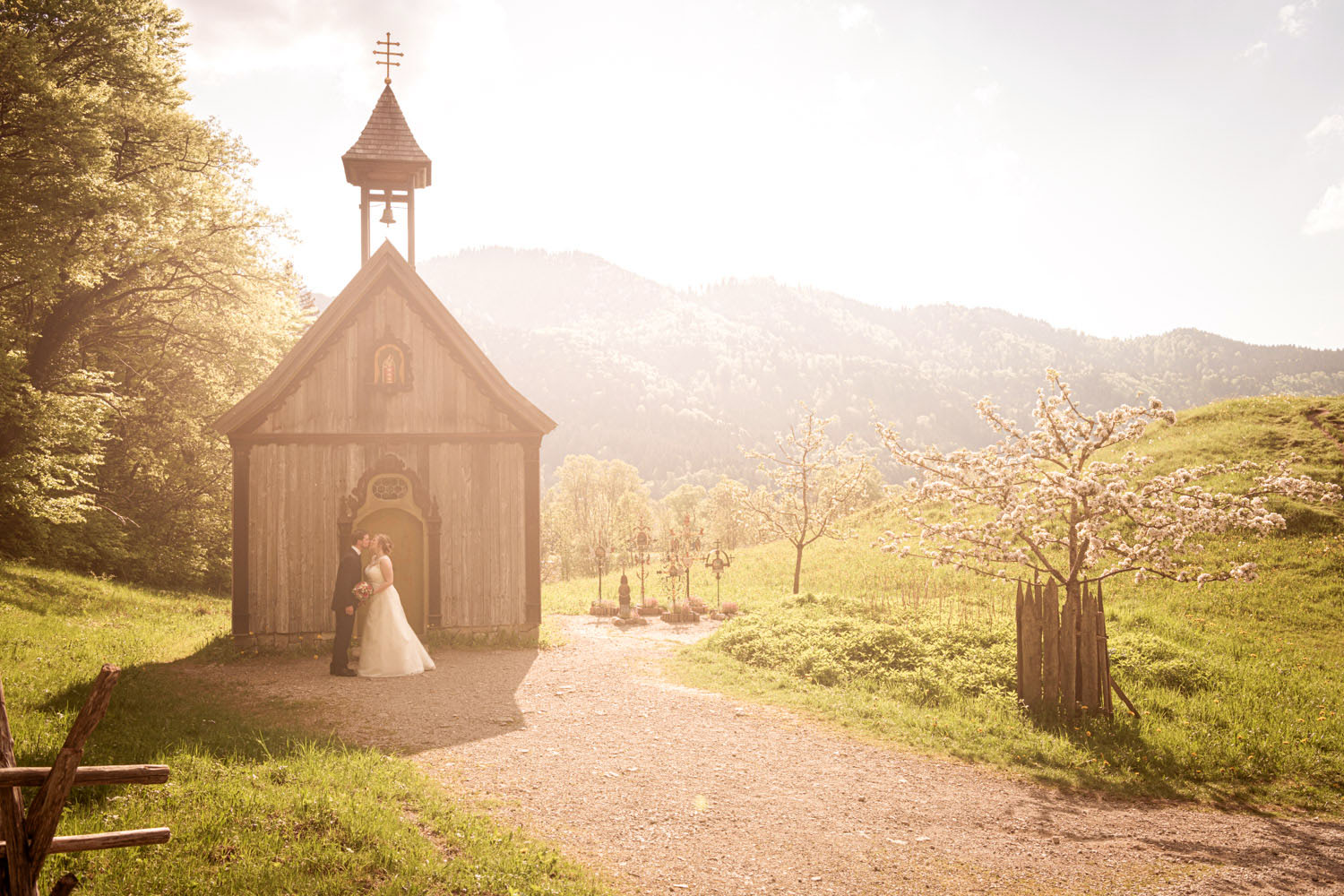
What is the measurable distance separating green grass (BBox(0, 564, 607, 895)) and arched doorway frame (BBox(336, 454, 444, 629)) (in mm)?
5081

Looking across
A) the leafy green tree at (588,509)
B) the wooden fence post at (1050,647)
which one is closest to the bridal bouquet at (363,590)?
the wooden fence post at (1050,647)

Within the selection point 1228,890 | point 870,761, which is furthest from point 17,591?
point 1228,890

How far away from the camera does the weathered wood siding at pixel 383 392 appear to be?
668 inches

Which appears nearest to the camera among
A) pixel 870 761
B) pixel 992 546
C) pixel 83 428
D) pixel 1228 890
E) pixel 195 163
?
pixel 1228 890

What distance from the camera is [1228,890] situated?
6836 millimetres

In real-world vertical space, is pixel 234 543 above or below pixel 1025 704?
above

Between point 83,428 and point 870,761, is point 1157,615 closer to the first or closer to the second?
point 870,761

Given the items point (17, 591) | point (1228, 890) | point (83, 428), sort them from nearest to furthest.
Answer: point (1228, 890) → point (17, 591) → point (83, 428)

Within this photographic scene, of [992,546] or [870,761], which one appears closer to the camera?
[870,761]

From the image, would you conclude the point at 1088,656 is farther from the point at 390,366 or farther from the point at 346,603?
the point at 390,366

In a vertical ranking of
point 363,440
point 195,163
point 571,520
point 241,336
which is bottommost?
point 571,520

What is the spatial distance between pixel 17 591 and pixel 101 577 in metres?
5.70

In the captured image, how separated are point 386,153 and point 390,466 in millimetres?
7473

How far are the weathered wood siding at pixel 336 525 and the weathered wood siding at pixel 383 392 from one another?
1.49 ft
